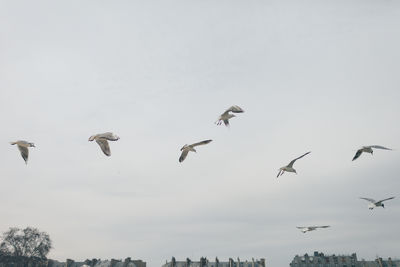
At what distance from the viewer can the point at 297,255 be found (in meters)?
111

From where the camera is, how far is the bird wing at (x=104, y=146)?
1108cm

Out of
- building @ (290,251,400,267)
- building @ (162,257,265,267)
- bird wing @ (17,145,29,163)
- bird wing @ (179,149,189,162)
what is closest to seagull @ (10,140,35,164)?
bird wing @ (17,145,29,163)

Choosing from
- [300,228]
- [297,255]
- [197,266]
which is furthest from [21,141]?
[297,255]

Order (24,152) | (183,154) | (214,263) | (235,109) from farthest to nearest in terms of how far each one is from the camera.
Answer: (214,263) < (235,109) < (183,154) < (24,152)

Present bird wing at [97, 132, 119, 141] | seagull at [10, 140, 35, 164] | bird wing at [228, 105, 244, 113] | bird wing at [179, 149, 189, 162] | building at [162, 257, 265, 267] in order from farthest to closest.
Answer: building at [162, 257, 265, 267] < bird wing at [228, 105, 244, 113] < bird wing at [179, 149, 189, 162] < seagull at [10, 140, 35, 164] < bird wing at [97, 132, 119, 141]

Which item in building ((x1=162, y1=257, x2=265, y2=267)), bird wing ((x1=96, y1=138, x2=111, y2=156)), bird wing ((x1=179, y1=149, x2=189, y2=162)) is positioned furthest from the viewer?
building ((x1=162, y1=257, x2=265, y2=267))

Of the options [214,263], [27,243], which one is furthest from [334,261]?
[27,243]

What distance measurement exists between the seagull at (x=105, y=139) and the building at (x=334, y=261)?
108m

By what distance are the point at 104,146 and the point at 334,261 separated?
109 meters

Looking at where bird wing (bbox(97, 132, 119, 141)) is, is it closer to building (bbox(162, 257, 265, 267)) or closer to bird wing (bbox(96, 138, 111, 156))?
bird wing (bbox(96, 138, 111, 156))

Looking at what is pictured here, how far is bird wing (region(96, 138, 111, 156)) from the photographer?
1108 cm

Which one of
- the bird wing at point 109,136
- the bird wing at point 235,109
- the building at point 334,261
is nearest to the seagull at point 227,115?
the bird wing at point 235,109

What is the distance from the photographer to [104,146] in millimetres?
11289

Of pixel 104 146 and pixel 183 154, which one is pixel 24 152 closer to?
pixel 104 146
